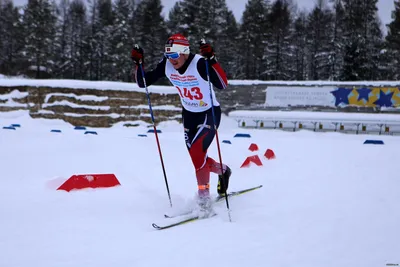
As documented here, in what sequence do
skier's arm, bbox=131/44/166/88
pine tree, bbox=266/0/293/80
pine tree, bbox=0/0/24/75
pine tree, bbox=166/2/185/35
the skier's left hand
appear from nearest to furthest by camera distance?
the skier's left hand
skier's arm, bbox=131/44/166/88
pine tree, bbox=166/2/185/35
pine tree, bbox=266/0/293/80
pine tree, bbox=0/0/24/75

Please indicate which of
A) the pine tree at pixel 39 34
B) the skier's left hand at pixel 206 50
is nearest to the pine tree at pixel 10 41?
the pine tree at pixel 39 34

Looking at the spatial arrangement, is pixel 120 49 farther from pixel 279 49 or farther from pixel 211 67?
pixel 211 67

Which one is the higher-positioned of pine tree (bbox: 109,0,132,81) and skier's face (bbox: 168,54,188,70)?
pine tree (bbox: 109,0,132,81)

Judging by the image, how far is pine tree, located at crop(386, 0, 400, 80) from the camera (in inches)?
1220

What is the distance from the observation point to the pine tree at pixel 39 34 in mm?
36281

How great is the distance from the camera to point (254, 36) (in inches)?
1522

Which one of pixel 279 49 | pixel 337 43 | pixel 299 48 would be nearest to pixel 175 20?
pixel 279 49

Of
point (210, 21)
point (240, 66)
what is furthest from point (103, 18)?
point (240, 66)

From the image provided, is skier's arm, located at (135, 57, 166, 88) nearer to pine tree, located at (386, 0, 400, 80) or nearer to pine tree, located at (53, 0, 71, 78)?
pine tree, located at (386, 0, 400, 80)

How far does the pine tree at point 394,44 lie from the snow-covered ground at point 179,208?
28622 mm

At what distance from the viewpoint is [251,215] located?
3719mm

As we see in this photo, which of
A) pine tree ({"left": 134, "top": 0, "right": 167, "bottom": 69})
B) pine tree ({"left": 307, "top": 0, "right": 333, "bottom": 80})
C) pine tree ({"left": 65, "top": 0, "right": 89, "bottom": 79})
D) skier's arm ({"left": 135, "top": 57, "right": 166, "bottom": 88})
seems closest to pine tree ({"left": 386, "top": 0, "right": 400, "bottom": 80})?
pine tree ({"left": 307, "top": 0, "right": 333, "bottom": 80})

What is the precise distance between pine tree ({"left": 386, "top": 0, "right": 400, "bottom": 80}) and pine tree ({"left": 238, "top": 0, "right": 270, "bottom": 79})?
11.9 meters

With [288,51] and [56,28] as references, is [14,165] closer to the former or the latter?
[288,51]
